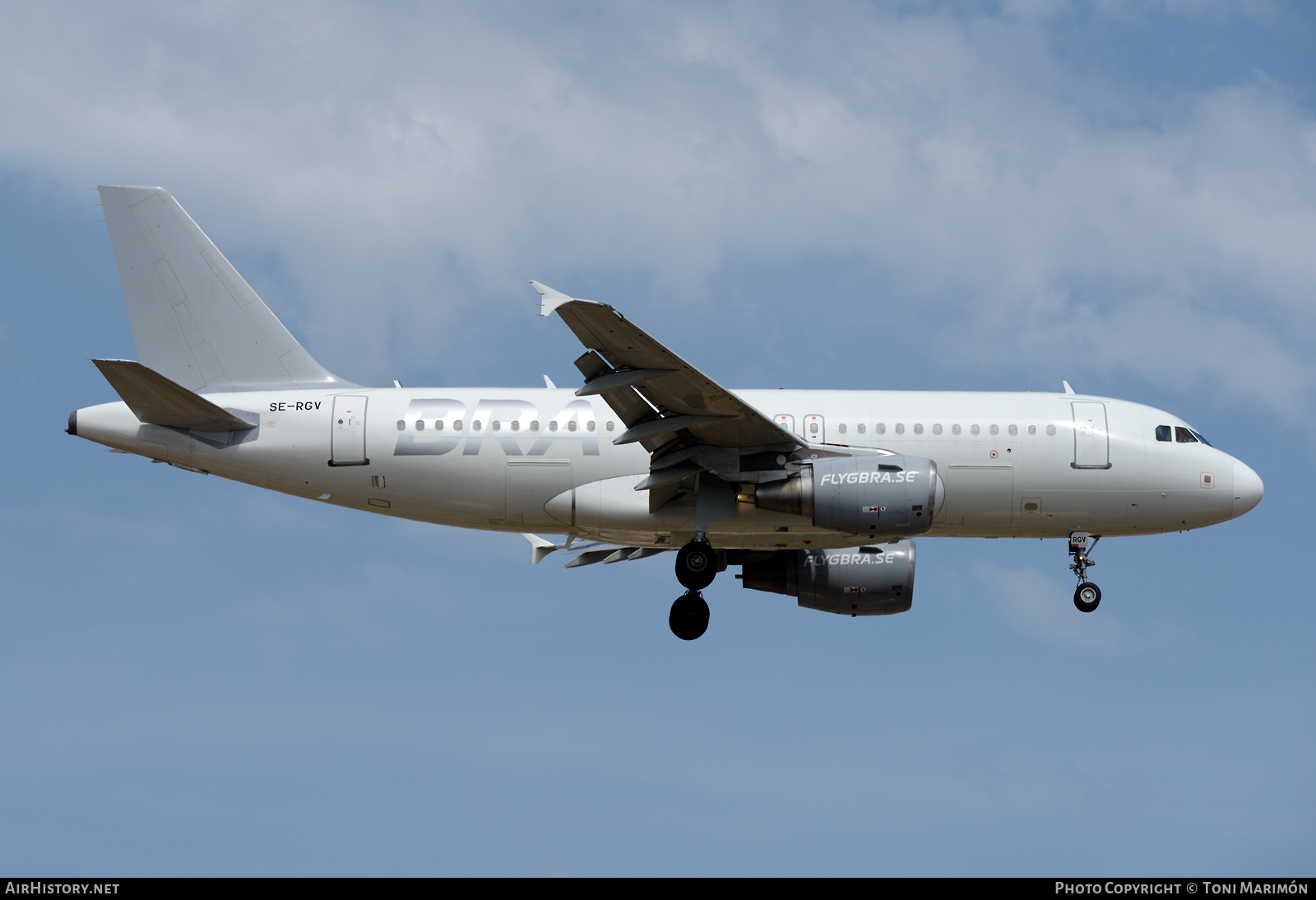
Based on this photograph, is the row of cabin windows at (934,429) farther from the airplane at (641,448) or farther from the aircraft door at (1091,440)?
the aircraft door at (1091,440)

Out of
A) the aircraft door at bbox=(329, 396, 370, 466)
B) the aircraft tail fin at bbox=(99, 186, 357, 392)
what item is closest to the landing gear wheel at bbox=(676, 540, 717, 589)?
the aircraft door at bbox=(329, 396, 370, 466)

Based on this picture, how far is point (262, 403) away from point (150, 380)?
2.34 meters

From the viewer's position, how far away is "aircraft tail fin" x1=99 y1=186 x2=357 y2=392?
2980 cm

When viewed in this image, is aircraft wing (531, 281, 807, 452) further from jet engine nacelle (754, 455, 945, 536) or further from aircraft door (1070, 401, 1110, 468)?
aircraft door (1070, 401, 1110, 468)

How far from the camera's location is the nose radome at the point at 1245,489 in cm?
A: 2981

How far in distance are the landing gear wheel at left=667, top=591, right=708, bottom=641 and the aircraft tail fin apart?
821 centimetres

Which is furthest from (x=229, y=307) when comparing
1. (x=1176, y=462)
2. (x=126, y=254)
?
(x=1176, y=462)

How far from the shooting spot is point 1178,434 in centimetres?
2995

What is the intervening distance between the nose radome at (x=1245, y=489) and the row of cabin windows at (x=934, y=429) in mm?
4181

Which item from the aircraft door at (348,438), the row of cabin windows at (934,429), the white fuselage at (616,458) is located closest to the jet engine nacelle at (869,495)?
the white fuselage at (616,458)

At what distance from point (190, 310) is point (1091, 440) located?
737 inches

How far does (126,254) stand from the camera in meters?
30.3
